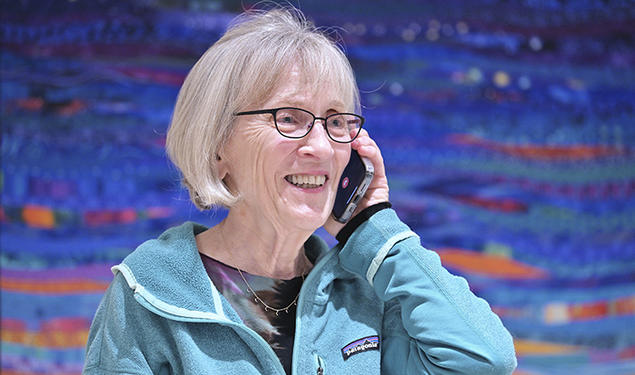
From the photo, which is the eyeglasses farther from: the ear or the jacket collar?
the jacket collar

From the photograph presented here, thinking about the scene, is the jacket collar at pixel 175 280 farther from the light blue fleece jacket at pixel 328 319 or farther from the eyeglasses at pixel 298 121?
the eyeglasses at pixel 298 121

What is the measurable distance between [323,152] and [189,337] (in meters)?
0.47

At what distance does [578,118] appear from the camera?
10.5 ft

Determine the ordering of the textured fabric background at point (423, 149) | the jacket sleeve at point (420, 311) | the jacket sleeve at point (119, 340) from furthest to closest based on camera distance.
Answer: the textured fabric background at point (423, 149) → the jacket sleeve at point (420, 311) → the jacket sleeve at point (119, 340)

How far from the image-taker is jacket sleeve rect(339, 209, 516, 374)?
136 cm

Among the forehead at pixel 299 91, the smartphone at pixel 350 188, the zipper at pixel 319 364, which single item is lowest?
the zipper at pixel 319 364

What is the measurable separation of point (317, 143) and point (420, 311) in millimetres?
421

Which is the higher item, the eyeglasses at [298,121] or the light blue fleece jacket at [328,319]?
the eyeglasses at [298,121]

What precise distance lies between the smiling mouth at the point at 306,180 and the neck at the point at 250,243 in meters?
0.11

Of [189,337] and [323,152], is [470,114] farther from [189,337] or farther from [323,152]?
[189,337]

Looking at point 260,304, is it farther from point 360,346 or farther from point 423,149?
point 423,149

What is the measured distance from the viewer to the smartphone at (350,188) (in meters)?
1.53

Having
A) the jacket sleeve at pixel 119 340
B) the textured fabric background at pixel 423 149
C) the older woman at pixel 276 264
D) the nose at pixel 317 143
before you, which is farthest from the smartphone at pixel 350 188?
the textured fabric background at pixel 423 149

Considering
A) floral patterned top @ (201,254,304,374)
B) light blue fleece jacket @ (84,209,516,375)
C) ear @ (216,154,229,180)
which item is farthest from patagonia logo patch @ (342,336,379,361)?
ear @ (216,154,229,180)
